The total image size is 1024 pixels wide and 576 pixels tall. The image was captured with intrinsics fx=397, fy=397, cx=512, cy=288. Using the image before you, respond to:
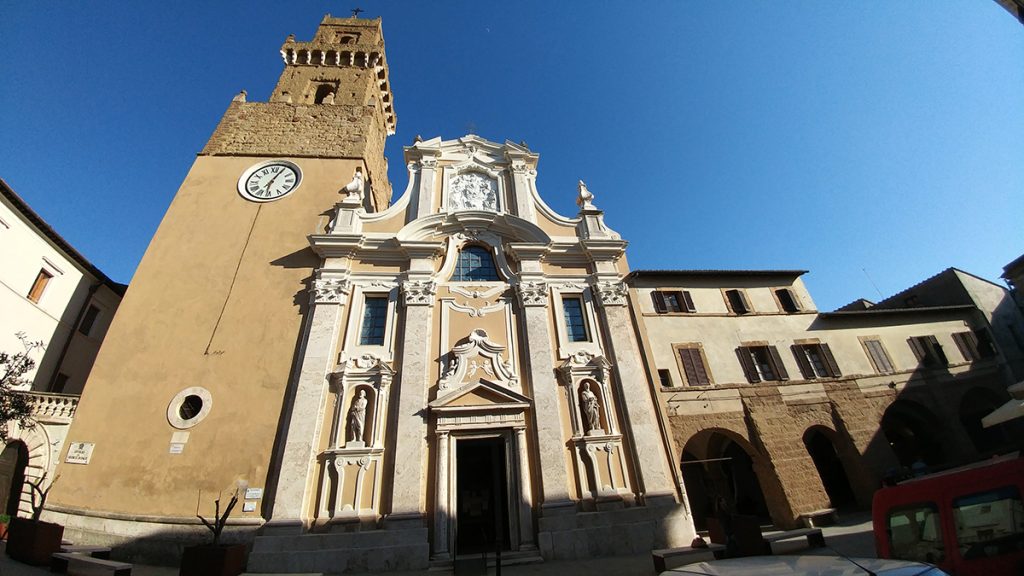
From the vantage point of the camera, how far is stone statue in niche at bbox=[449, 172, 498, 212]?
51.0 ft

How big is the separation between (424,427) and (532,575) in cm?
439

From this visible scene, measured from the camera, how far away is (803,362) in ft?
52.5

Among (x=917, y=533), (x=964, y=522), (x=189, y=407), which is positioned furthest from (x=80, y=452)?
(x=964, y=522)

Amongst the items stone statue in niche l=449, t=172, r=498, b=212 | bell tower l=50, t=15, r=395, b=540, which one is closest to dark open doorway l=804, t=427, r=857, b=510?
stone statue in niche l=449, t=172, r=498, b=212

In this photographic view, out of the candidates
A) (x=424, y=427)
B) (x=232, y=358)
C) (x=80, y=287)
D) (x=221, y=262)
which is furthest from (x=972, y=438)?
(x=80, y=287)

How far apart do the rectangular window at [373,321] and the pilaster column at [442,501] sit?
149 inches

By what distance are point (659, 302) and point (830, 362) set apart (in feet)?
23.8

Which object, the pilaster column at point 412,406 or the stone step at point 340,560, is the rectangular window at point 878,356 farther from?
the stone step at point 340,560

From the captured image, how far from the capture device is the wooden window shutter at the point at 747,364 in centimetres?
1533

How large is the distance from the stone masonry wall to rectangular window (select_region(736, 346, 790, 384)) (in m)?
17.6

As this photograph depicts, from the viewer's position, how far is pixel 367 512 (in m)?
9.80

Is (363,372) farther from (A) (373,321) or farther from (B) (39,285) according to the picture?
(B) (39,285)

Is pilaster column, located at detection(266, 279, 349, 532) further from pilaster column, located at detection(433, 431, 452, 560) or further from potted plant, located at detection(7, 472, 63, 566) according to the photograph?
potted plant, located at detection(7, 472, 63, 566)

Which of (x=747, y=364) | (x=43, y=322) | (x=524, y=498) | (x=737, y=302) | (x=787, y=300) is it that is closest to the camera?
(x=524, y=498)
